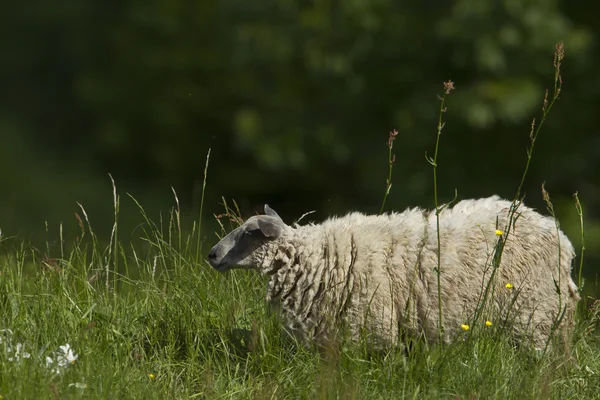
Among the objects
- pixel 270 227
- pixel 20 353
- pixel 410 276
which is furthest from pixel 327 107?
pixel 20 353

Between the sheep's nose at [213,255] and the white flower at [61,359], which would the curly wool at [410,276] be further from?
the white flower at [61,359]

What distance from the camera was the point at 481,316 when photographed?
487 cm

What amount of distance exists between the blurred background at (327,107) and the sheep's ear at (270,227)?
2.86m

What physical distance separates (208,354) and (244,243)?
69 cm

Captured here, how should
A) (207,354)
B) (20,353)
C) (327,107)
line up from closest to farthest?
(20,353)
(207,354)
(327,107)

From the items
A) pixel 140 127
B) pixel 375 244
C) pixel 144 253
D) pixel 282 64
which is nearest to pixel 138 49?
pixel 140 127

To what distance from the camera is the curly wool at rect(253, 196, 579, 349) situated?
491 cm

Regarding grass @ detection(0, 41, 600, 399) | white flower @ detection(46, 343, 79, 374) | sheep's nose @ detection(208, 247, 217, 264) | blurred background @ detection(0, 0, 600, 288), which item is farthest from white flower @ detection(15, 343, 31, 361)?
blurred background @ detection(0, 0, 600, 288)

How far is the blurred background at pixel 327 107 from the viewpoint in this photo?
10484 millimetres

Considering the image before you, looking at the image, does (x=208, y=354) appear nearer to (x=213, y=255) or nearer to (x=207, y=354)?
(x=207, y=354)

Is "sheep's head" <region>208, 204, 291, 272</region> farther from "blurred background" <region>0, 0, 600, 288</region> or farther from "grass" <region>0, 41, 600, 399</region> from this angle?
"blurred background" <region>0, 0, 600, 288</region>

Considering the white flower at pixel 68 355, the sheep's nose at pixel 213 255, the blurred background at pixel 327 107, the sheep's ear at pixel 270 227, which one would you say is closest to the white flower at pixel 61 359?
the white flower at pixel 68 355

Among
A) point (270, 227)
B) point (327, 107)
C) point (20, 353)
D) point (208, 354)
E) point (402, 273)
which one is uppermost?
point (327, 107)

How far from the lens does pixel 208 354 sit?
15.3 feet
